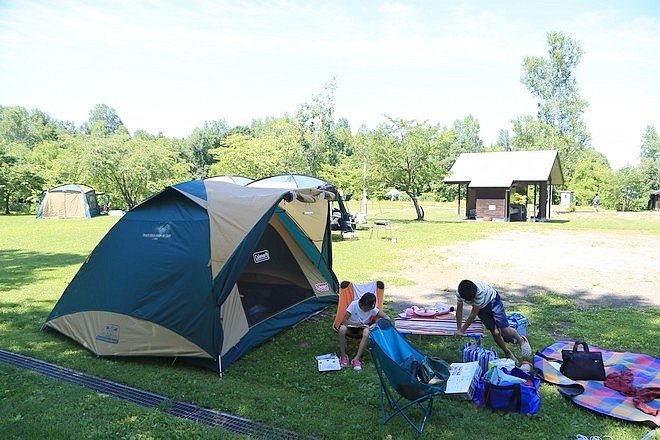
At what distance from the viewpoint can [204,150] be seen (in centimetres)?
5738

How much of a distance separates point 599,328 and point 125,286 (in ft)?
21.2

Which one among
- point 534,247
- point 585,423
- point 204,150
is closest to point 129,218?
point 585,423

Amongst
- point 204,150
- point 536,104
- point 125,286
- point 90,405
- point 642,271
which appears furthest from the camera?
point 204,150

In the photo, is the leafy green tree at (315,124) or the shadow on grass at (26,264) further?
the leafy green tree at (315,124)

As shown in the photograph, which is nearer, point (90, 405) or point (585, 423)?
point (585, 423)

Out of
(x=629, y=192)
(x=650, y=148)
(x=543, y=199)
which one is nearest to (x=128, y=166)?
(x=543, y=199)

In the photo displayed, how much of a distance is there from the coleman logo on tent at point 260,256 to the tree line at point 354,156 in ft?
60.1

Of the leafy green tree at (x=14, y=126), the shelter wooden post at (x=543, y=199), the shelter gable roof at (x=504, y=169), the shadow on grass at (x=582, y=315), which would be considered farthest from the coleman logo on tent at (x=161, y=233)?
the leafy green tree at (x=14, y=126)

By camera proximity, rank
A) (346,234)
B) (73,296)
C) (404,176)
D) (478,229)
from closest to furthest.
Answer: (73,296) → (346,234) → (478,229) → (404,176)

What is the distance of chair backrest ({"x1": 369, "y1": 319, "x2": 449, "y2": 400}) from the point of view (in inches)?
156

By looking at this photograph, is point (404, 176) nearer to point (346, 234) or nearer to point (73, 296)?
point (346, 234)

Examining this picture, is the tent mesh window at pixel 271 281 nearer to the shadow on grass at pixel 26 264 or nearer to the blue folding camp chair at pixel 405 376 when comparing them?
the blue folding camp chair at pixel 405 376

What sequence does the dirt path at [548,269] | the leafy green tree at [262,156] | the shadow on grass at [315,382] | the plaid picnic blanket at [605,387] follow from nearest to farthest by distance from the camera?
the shadow on grass at [315,382] → the plaid picnic blanket at [605,387] → the dirt path at [548,269] → the leafy green tree at [262,156]

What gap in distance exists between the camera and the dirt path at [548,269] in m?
8.81
